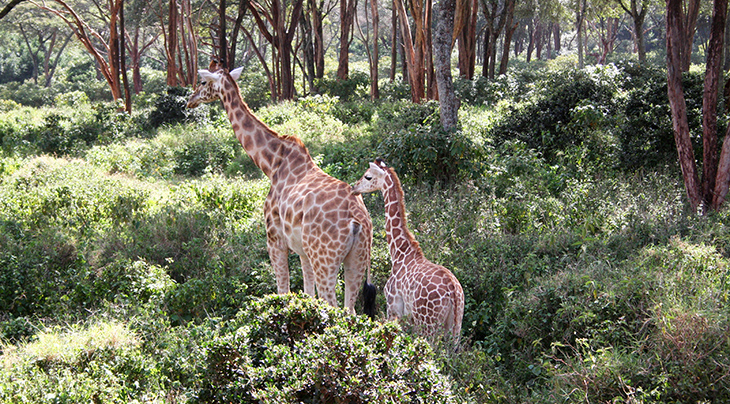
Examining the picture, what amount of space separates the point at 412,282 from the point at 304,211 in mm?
1263

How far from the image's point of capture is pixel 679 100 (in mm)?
8172

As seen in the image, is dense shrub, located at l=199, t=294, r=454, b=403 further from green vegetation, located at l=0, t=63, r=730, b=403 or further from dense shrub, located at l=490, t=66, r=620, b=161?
dense shrub, located at l=490, t=66, r=620, b=161

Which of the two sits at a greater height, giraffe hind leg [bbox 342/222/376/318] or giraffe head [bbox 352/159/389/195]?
giraffe head [bbox 352/159/389/195]

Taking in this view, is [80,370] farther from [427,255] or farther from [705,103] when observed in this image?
[705,103]

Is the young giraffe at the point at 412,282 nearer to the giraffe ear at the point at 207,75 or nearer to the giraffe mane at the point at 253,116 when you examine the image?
the giraffe mane at the point at 253,116

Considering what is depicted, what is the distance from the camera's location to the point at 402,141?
10.1 metres

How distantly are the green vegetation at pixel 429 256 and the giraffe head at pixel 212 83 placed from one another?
2.11m

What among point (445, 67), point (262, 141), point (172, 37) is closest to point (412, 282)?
point (262, 141)

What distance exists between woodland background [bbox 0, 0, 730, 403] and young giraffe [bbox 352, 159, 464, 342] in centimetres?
35

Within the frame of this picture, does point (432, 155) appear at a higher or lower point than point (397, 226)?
higher

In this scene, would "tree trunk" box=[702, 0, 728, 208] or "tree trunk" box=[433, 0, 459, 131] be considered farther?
"tree trunk" box=[433, 0, 459, 131]

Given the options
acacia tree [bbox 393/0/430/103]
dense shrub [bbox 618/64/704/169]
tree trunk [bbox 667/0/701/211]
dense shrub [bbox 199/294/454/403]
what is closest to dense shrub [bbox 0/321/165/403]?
dense shrub [bbox 199/294/454/403]

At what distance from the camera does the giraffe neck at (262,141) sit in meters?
6.32

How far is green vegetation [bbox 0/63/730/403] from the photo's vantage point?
4203mm
